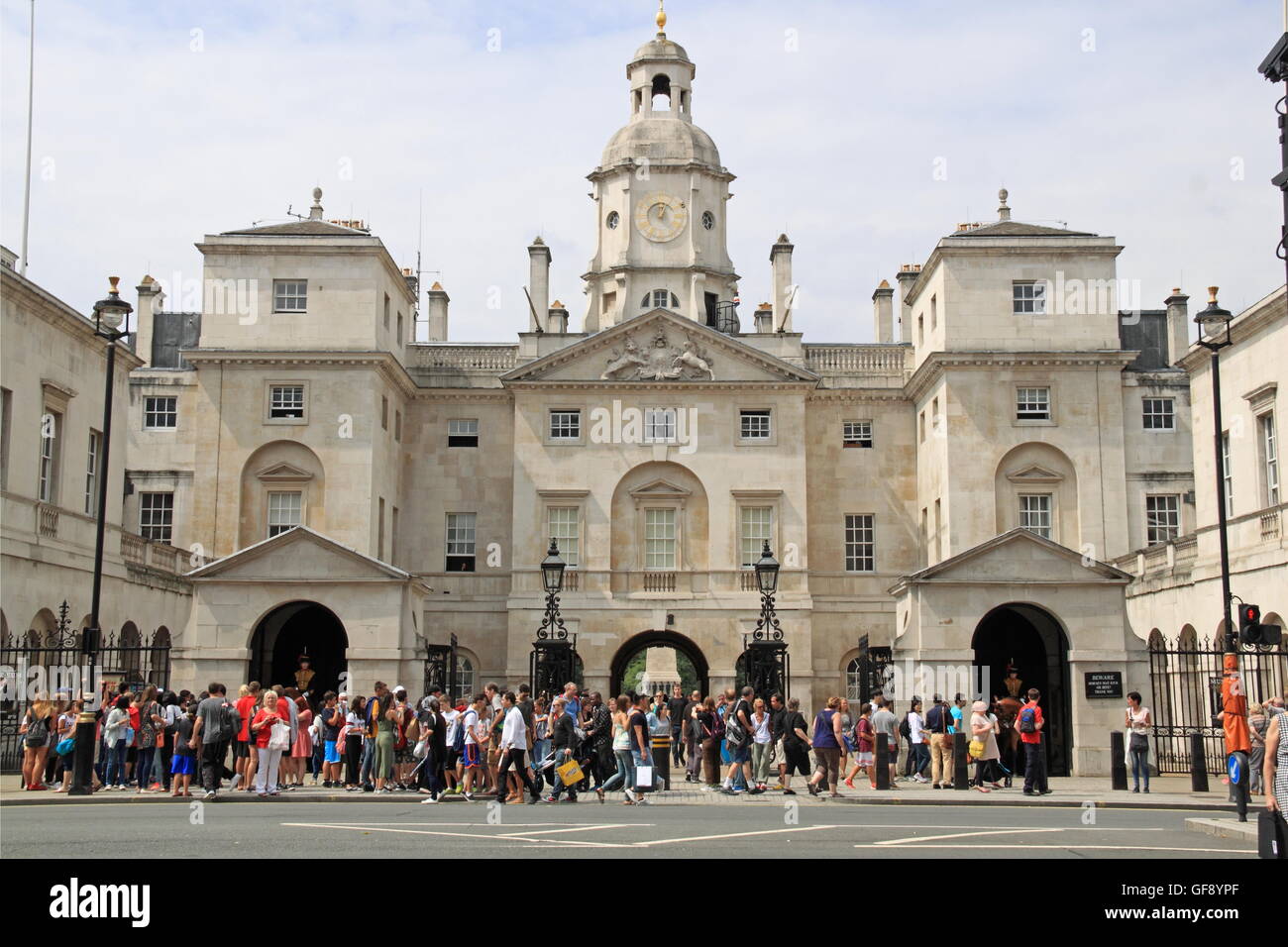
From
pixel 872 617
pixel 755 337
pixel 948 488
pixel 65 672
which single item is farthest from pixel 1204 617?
pixel 65 672

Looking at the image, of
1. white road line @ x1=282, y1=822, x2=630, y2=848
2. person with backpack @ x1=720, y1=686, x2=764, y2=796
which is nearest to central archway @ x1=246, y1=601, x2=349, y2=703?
person with backpack @ x1=720, y1=686, x2=764, y2=796

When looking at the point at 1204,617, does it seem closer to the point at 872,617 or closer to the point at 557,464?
the point at 872,617

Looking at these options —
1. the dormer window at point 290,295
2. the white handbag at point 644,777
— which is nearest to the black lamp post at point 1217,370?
the white handbag at point 644,777

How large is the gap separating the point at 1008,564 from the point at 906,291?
2489 cm

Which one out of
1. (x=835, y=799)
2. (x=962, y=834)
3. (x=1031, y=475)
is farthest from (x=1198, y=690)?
(x=1031, y=475)

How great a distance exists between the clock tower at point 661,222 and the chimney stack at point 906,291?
610 cm

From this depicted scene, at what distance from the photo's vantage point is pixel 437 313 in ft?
180

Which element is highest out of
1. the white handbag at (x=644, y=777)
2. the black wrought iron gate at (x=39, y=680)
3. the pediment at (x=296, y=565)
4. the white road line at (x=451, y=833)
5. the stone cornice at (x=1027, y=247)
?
the stone cornice at (x=1027, y=247)

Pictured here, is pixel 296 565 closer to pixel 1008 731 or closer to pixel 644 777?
pixel 644 777

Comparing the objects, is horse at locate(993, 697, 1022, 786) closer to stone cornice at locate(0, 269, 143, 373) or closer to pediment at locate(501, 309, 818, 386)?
pediment at locate(501, 309, 818, 386)

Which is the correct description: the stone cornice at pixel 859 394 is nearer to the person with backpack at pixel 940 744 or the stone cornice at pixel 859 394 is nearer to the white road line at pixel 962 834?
the person with backpack at pixel 940 744

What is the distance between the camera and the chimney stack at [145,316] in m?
50.9
